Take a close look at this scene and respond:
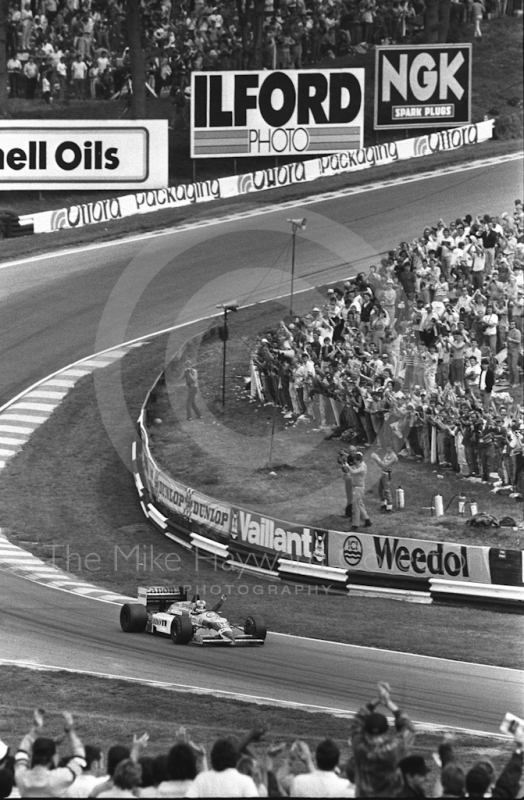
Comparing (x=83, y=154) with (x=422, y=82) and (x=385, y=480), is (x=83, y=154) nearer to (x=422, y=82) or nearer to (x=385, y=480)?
(x=422, y=82)

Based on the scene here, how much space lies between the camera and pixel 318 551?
22.5m

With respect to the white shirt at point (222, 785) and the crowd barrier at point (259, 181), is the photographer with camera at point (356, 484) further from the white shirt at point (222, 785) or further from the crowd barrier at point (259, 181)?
the crowd barrier at point (259, 181)

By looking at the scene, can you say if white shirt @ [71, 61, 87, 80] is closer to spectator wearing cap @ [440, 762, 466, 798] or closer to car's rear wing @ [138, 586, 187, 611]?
car's rear wing @ [138, 586, 187, 611]

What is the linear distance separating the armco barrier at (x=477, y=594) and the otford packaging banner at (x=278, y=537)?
2275mm

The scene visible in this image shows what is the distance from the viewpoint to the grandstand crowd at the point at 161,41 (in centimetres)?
4712

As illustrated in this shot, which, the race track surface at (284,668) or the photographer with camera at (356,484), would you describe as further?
the photographer with camera at (356,484)

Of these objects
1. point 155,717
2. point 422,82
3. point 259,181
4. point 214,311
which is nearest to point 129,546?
point 155,717

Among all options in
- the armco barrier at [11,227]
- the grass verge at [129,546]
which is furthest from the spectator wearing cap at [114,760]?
the armco barrier at [11,227]

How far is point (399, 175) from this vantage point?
45.9m

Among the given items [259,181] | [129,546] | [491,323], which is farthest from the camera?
[259,181]

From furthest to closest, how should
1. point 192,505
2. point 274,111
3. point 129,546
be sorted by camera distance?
point 274,111 < point 192,505 < point 129,546

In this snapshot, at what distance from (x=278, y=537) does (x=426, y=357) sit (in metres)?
6.27

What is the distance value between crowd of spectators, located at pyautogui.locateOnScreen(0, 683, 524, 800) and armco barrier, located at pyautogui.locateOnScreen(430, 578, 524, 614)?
11.3 m

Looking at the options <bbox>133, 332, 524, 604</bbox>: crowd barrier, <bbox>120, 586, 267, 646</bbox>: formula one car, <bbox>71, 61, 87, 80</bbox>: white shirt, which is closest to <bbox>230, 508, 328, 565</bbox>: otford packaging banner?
<bbox>133, 332, 524, 604</bbox>: crowd barrier
